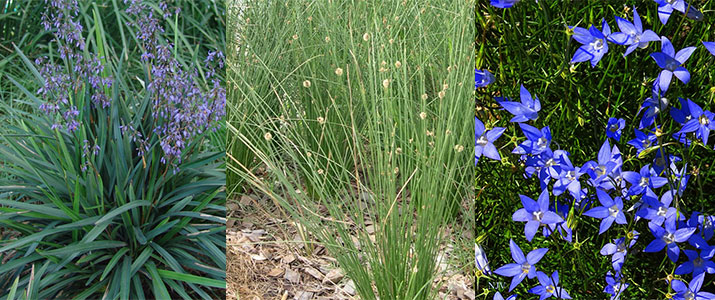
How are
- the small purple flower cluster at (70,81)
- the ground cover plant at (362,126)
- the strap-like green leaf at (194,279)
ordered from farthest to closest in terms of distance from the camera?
the small purple flower cluster at (70,81), the strap-like green leaf at (194,279), the ground cover plant at (362,126)

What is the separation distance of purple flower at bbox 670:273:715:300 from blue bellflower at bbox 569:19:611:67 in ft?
2.43

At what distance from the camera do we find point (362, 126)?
6.35ft

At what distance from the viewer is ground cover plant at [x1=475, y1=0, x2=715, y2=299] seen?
170 centimetres

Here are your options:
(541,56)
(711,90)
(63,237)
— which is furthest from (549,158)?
(63,237)

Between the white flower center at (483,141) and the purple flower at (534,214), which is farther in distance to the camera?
the white flower center at (483,141)

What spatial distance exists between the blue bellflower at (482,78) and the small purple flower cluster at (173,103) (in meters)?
0.92

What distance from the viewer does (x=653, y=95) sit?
5.77 ft

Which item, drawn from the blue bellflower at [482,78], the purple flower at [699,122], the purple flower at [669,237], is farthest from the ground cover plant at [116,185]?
the purple flower at [699,122]

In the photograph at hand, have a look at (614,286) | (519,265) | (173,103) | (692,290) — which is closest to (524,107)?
(519,265)

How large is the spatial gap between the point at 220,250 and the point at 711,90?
5.63 feet

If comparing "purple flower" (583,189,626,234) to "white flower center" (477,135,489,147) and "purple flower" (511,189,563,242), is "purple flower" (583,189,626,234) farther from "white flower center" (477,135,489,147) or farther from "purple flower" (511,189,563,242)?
"white flower center" (477,135,489,147)

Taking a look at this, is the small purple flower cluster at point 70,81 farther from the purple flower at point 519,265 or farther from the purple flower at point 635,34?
the purple flower at point 635,34

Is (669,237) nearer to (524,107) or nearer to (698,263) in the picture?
(698,263)

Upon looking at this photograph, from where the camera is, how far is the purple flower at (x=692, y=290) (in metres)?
1.79
